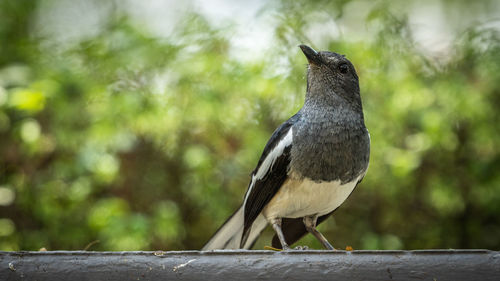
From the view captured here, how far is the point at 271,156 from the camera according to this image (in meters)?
1.99

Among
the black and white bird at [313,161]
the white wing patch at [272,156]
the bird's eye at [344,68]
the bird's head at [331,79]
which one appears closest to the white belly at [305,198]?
the black and white bird at [313,161]

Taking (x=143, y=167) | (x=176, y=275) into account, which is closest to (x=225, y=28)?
(x=143, y=167)

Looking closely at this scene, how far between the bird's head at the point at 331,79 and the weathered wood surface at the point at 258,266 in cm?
84

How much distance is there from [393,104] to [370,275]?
2177 millimetres

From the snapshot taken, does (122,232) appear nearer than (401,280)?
No

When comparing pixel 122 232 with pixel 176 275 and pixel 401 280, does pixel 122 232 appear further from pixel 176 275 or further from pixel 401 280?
pixel 401 280

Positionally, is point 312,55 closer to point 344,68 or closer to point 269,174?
point 344,68

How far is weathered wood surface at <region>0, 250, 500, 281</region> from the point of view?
1.25m

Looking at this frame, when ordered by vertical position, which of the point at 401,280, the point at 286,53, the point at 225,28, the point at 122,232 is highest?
the point at 225,28

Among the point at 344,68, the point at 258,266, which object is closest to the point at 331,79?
the point at 344,68

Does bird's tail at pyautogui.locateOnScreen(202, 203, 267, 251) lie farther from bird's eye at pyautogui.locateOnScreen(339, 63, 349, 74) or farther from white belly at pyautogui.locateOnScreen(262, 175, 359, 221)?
bird's eye at pyautogui.locateOnScreen(339, 63, 349, 74)

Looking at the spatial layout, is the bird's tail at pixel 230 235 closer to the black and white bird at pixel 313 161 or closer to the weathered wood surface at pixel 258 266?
the black and white bird at pixel 313 161

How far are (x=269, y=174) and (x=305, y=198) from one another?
194 millimetres

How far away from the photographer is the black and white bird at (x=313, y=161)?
1817 mm
